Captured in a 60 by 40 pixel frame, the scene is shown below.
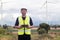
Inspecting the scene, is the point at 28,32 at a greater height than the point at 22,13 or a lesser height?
lesser

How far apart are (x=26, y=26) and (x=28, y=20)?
21cm

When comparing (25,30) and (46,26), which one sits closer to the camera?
(25,30)

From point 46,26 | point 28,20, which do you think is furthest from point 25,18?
point 46,26

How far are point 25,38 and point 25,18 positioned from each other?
690 mm

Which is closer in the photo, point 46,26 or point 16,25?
point 16,25

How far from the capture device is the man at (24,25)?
9.51 m

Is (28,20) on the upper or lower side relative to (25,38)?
upper

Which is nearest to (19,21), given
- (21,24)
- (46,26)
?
(21,24)

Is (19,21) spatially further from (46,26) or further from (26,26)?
(46,26)

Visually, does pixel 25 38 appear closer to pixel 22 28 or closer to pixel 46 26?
pixel 22 28

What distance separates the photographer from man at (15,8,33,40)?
9508 millimetres

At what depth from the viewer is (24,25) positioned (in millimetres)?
9531

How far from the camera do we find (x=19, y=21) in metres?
9.59

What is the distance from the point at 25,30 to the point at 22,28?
119 millimetres
